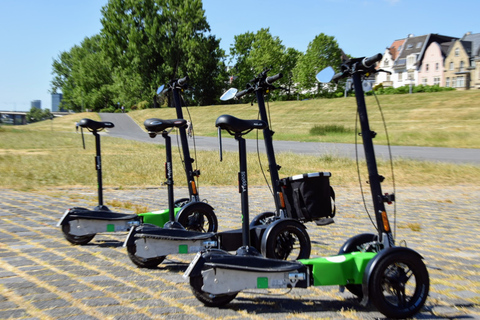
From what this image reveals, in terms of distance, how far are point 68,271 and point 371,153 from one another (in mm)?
3171

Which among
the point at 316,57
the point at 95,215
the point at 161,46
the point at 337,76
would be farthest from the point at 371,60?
the point at 316,57

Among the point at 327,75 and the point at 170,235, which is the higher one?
the point at 327,75

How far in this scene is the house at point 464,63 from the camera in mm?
74000

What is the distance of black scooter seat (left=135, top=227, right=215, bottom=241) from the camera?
4688 millimetres

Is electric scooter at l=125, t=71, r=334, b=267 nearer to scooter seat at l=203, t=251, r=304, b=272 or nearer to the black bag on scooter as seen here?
the black bag on scooter

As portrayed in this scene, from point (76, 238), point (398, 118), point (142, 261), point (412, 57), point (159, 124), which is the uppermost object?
point (412, 57)

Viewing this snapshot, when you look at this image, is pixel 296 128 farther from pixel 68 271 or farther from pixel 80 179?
pixel 68 271

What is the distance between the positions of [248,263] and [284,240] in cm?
111

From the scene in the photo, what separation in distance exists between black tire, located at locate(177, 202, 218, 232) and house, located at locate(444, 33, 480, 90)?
250 feet

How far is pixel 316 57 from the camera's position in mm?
79812

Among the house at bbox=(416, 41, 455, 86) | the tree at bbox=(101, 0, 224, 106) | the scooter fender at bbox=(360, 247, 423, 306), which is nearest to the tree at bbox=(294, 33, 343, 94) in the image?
the tree at bbox=(101, 0, 224, 106)

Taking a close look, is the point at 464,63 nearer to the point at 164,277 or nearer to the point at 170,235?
the point at 170,235

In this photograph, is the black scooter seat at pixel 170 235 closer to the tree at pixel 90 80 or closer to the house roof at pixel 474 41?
the house roof at pixel 474 41

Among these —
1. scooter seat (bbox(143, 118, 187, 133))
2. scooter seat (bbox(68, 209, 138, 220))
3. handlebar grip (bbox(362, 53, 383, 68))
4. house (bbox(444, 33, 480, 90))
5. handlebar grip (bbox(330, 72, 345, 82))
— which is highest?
house (bbox(444, 33, 480, 90))
